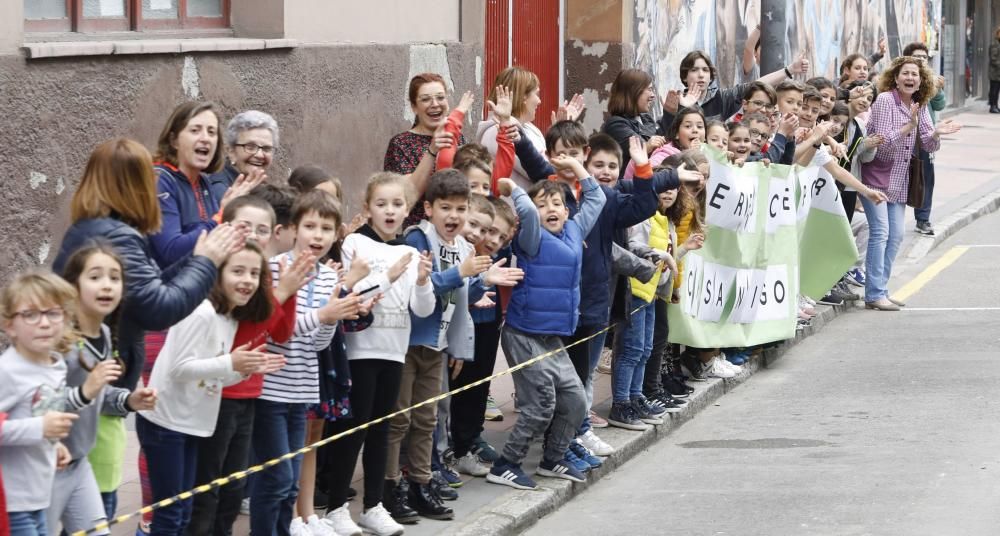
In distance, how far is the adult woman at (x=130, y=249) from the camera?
210 inches

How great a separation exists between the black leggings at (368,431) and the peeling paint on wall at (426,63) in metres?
4.96

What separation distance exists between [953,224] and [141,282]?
14.6m

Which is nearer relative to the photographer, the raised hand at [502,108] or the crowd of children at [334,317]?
the crowd of children at [334,317]

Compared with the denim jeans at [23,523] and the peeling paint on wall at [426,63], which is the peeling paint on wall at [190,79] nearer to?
the peeling paint on wall at [426,63]

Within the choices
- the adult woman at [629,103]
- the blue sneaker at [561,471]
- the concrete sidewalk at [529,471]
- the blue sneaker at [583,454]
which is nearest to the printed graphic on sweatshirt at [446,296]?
the concrete sidewalk at [529,471]

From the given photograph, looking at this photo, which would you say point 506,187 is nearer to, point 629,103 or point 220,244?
point 220,244

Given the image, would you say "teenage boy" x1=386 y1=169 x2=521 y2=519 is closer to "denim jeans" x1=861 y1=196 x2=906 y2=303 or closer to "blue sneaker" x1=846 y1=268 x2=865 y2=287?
"denim jeans" x1=861 y1=196 x2=906 y2=303

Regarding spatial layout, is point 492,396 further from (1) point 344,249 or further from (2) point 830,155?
(2) point 830,155

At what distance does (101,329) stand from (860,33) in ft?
83.3

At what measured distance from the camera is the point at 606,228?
8.37 metres

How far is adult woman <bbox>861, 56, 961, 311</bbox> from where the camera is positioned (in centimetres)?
1344

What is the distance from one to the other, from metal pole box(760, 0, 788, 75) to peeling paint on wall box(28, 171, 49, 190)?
25.9 ft

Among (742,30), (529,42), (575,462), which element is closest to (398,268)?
(575,462)

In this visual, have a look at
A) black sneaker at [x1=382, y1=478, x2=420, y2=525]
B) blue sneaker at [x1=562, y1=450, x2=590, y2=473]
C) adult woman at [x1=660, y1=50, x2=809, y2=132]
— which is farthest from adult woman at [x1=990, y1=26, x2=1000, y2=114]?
black sneaker at [x1=382, y1=478, x2=420, y2=525]
